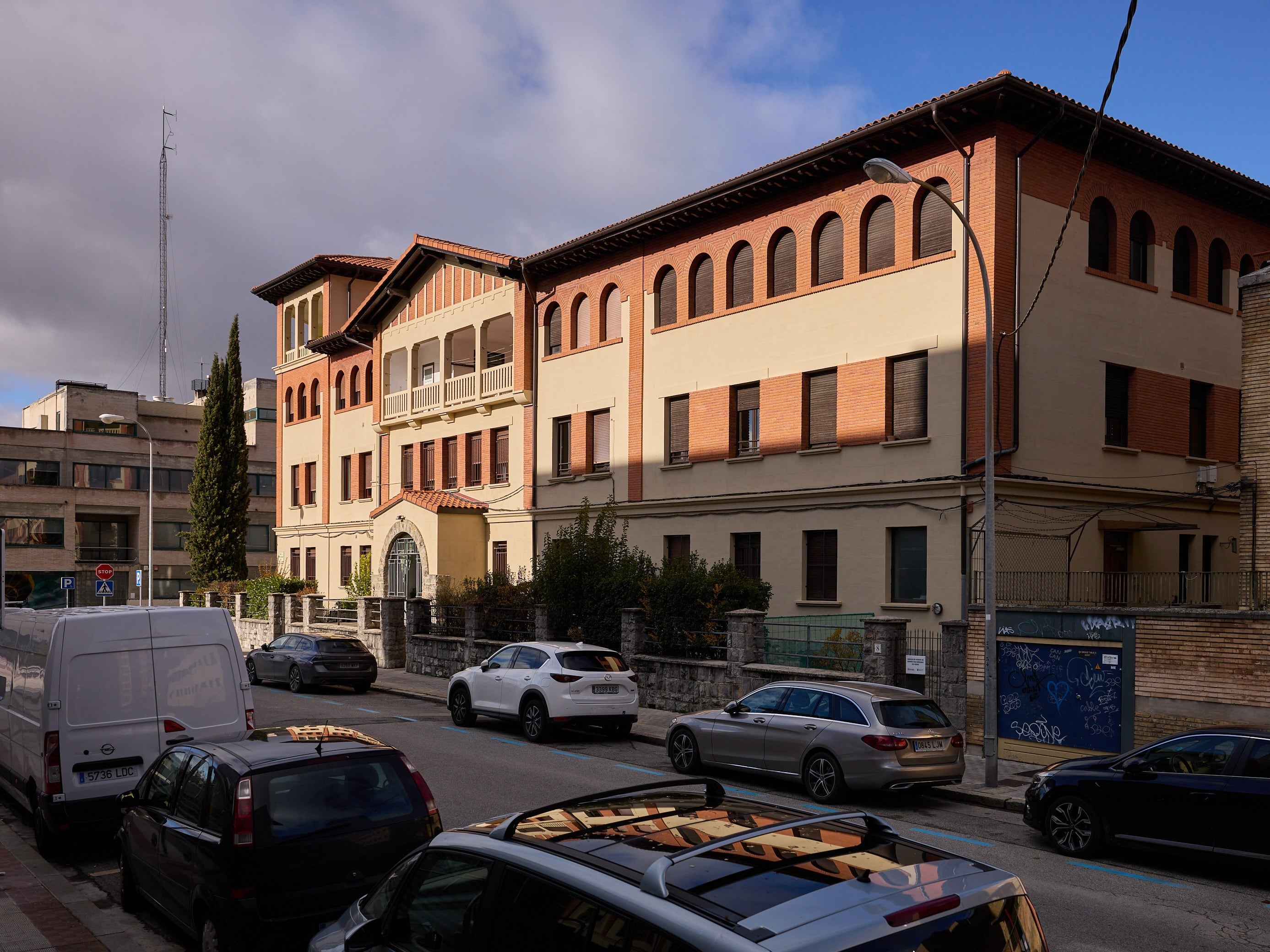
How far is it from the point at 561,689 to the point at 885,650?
542 centimetres

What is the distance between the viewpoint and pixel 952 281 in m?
21.7

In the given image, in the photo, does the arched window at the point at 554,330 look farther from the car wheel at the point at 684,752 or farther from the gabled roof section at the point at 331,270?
the car wheel at the point at 684,752

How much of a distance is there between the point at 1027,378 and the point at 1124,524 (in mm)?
4300

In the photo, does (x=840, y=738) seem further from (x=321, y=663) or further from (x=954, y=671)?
(x=321, y=663)

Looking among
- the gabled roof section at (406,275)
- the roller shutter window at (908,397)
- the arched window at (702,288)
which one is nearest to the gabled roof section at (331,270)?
the gabled roof section at (406,275)

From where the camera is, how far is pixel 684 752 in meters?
15.1

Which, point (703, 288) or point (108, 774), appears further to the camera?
point (703, 288)

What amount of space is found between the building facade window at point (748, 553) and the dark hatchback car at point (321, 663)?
926 centimetres

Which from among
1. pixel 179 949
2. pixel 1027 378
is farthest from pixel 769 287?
pixel 179 949

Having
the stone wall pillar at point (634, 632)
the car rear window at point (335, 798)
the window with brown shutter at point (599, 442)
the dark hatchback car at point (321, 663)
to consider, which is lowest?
the dark hatchback car at point (321, 663)

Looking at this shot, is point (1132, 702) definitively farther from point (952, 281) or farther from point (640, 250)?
point (640, 250)

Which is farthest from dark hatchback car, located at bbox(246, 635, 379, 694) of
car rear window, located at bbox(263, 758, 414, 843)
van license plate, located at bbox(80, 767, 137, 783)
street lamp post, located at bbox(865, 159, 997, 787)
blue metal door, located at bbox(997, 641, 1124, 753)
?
car rear window, located at bbox(263, 758, 414, 843)

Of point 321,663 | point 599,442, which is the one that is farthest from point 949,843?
point 599,442

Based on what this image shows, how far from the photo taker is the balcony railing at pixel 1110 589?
1766 cm
